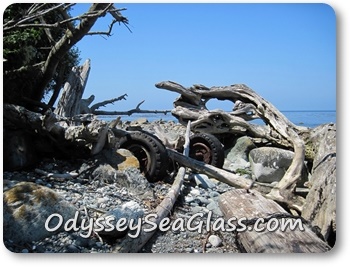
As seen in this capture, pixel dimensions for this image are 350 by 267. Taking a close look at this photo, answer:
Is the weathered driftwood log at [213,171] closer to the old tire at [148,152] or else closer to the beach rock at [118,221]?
the old tire at [148,152]

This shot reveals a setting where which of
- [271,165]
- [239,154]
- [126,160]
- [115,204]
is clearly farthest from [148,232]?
[239,154]

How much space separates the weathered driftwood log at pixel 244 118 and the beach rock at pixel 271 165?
0.08 m

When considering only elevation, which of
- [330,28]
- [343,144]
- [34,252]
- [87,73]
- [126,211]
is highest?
[330,28]

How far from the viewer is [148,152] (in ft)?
12.0

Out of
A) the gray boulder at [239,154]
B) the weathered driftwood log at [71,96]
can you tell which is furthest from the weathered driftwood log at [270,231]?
the weathered driftwood log at [71,96]

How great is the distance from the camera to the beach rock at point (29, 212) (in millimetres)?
2521

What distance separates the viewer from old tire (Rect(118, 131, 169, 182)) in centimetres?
358

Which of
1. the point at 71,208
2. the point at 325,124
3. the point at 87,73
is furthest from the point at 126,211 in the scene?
the point at 325,124

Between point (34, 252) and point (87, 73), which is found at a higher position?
point (87, 73)

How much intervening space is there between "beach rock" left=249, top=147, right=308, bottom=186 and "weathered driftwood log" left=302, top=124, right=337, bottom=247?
0.24m

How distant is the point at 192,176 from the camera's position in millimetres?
3898

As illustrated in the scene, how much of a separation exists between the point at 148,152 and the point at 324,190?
1.52 m

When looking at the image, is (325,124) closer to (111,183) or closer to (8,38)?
(111,183)

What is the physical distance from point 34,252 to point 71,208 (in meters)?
0.35
